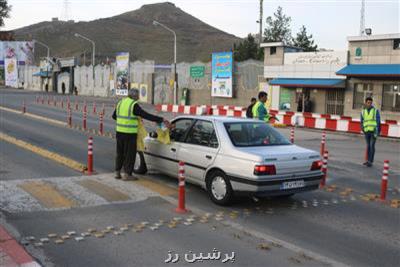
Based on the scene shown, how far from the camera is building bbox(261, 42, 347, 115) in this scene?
2978 cm

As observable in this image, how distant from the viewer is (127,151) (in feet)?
31.8

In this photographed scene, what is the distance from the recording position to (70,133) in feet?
58.3

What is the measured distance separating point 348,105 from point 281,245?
24.5 metres

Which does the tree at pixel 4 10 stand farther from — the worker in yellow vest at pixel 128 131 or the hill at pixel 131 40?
the worker in yellow vest at pixel 128 131

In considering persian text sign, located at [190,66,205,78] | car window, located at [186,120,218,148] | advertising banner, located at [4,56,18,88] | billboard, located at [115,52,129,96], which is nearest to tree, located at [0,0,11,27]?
advertising banner, located at [4,56,18,88]

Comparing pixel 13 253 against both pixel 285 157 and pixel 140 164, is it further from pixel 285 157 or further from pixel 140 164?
pixel 140 164

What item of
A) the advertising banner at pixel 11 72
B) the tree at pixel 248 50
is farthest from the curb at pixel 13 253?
the advertising banner at pixel 11 72

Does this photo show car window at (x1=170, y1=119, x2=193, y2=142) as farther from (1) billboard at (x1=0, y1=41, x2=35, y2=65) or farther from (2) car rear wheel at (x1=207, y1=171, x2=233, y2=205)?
(1) billboard at (x1=0, y1=41, x2=35, y2=65)

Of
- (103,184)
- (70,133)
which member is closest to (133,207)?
(103,184)

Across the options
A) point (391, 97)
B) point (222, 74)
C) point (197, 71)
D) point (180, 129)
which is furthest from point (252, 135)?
point (197, 71)

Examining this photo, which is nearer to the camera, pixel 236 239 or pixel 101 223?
pixel 236 239

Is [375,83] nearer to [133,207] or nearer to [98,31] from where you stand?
[133,207]

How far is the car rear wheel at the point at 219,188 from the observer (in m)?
7.71

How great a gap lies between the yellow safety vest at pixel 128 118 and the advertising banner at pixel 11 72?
288ft
